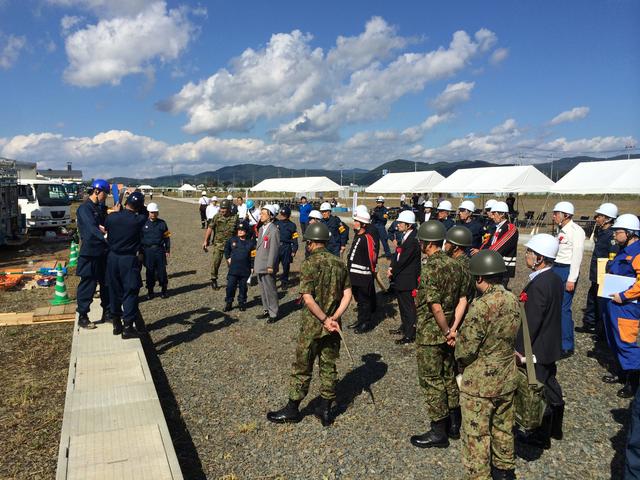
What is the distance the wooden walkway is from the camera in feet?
10.8

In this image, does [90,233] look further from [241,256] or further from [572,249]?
[572,249]

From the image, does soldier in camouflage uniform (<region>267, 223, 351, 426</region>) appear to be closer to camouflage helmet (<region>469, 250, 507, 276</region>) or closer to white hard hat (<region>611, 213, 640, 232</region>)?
camouflage helmet (<region>469, 250, 507, 276</region>)

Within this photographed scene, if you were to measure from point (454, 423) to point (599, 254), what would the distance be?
4791 mm

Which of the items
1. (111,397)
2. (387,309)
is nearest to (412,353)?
(387,309)

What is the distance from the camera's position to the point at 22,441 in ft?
13.3

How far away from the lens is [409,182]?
3219cm

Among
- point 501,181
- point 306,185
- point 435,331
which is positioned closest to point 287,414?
point 435,331

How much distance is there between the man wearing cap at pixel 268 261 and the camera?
761 cm

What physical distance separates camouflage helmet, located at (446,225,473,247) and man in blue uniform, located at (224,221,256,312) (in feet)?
15.1

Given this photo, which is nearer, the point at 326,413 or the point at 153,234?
the point at 326,413

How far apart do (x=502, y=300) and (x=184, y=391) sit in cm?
389

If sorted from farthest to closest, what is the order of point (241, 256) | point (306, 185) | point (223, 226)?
point (306, 185)
point (223, 226)
point (241, 256)

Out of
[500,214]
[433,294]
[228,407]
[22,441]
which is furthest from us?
[500,214]

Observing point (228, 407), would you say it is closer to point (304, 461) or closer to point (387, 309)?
point (304, 461)
